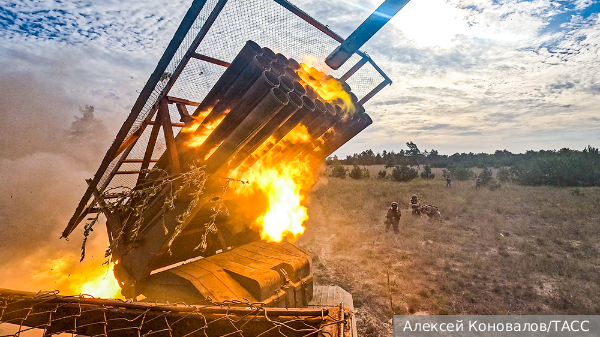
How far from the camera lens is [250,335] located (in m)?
2.28

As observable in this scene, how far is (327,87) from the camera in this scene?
16.5ft

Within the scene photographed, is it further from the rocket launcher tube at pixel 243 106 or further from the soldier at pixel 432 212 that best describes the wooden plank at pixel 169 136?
the soldier at pixel 432 212

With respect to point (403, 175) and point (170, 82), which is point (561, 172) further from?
point (170, 82)

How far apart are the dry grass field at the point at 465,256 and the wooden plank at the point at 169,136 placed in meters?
7.21

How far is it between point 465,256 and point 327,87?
1250 cm

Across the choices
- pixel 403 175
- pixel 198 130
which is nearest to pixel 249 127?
pixel 198 130

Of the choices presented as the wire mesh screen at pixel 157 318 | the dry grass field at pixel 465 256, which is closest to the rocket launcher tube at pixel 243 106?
the wire mesh screen at pixel 157 318

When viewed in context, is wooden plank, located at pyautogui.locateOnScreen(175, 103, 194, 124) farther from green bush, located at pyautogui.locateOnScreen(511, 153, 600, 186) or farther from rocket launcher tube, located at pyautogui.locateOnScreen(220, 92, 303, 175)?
green bush, located at pyautogui.locateOnScreen(511, 153, 600, 186)

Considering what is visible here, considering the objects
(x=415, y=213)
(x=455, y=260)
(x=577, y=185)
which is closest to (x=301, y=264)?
(x=455, y=260)

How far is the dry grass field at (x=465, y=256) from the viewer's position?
361 inches

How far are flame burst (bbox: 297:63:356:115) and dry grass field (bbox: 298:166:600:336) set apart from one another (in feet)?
22.3

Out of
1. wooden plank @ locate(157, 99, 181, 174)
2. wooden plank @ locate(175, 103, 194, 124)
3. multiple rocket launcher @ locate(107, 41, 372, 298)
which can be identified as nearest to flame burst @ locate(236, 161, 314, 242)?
multiple rocket launcher @ locate(107, 41, 372, 298)

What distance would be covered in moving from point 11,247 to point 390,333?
15.7m

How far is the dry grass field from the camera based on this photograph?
30.1 ft
